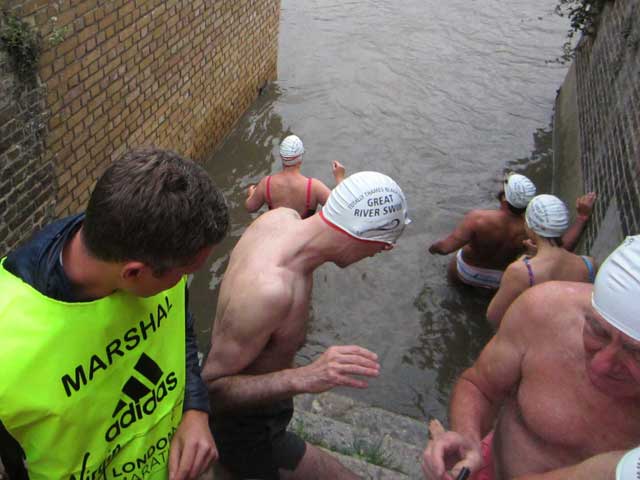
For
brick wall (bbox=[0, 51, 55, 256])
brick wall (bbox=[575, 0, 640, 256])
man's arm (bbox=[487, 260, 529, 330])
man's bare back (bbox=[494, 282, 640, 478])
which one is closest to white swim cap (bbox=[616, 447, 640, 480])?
man's bare back (bbox=[494, 282, 640, 478])

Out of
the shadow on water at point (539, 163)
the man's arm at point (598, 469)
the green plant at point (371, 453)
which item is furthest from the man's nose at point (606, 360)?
the shadow on water at point (539, 163)

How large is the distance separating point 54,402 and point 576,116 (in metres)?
8.93

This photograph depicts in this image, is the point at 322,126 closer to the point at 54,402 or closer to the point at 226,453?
the point at 226,453

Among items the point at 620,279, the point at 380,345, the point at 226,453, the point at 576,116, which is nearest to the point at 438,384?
the point at 380,345

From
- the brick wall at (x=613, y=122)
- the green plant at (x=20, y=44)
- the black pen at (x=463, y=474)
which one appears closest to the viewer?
the black pen at (x=463, y=474)

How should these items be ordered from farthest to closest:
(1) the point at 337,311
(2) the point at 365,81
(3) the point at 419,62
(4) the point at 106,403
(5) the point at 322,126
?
(3) the point at 419,62
(2) the point at 365,81
(5) the point at 322,126
(1) the point at 337,311
(4) the point at 106,403

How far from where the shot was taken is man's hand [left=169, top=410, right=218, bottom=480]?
2303 mm

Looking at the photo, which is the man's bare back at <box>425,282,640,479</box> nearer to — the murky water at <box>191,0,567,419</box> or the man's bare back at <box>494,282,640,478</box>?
the man's bare back at <box>494,282,640,478</box>

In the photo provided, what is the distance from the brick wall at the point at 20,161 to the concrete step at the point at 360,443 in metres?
2.58

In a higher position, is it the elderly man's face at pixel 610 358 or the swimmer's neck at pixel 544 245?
the elderly man's face at pixel 610 358

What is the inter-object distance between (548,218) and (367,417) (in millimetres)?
2077

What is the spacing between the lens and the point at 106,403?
1957 millimetres

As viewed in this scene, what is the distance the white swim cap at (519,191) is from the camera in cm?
568

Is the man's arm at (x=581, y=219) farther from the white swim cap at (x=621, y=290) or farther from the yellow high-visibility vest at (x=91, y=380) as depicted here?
the yellow high-visibility vest at (x=91, y=380)
